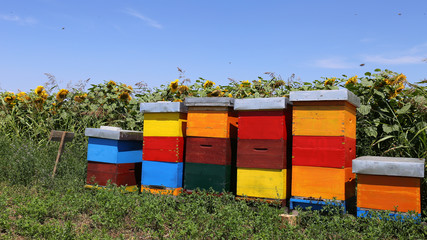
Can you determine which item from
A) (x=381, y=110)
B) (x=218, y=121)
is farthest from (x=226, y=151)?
(x=381, y=110)

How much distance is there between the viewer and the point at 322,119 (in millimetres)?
3898

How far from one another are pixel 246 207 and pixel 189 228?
0.91 metres

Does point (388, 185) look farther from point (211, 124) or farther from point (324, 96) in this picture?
point (211, 124)

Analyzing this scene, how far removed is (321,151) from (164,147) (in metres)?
2.07

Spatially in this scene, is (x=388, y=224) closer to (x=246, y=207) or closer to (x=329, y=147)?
(x=329, y=147)

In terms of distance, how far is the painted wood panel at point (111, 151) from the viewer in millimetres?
5141

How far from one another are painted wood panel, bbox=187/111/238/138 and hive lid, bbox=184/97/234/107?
0.09 m

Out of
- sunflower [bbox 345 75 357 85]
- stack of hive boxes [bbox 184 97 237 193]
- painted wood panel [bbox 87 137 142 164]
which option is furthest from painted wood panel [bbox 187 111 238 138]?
sunflower [bbox 345 75 357 85]

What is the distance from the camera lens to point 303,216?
3850 millimetres

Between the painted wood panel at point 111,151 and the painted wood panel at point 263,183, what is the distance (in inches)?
74.0

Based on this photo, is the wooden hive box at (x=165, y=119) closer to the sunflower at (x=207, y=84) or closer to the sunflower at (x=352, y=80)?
the sunflower at (x=207, y=84)

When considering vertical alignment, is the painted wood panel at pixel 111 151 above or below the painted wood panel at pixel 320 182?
above

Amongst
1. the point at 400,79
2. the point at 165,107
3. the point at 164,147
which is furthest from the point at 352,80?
the point at 164,147

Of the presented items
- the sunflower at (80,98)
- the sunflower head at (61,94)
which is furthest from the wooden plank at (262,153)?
the sunflower head at (61,94)
